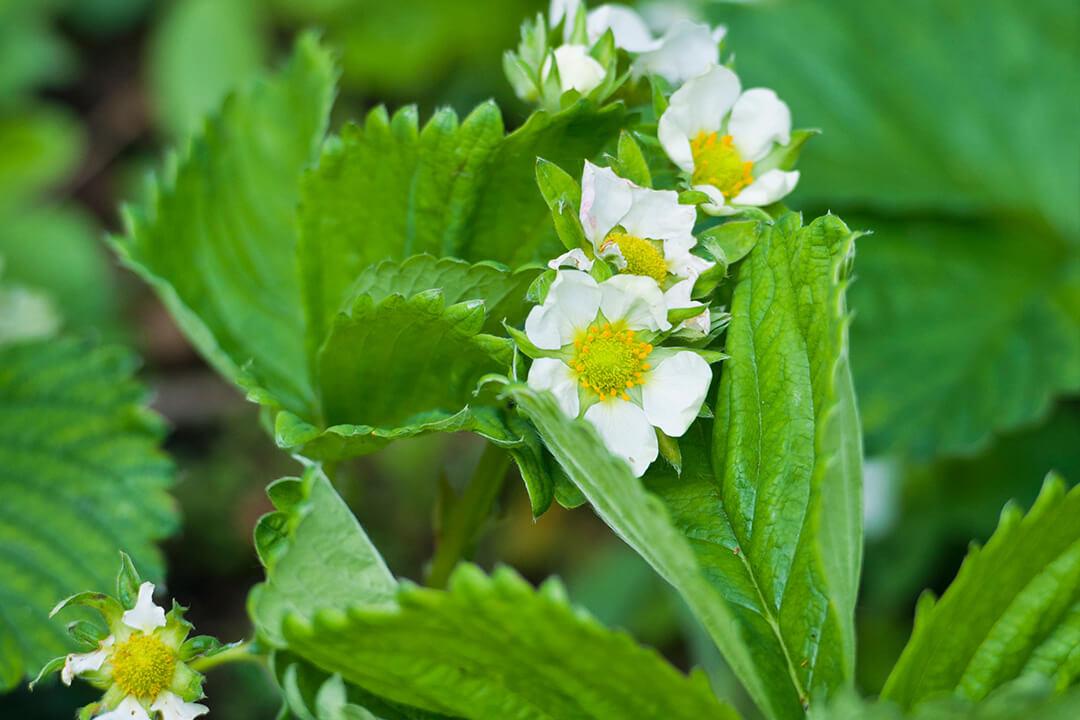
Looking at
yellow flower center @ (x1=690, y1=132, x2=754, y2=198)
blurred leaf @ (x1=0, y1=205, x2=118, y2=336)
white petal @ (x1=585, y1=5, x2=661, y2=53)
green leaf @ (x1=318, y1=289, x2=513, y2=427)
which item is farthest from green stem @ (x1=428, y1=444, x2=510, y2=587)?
blurred leaf @ (x1=0, y1=205, x2=118, y2=336)

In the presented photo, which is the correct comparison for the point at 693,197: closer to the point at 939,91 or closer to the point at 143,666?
the point at 143,666

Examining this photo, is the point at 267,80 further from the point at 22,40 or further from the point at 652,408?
the point at 22,40

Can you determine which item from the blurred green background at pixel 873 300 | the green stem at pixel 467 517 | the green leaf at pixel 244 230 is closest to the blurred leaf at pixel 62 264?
the blurred green background at pixel 873 300

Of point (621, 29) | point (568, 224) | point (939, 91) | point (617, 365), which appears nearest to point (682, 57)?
point (621, 29)

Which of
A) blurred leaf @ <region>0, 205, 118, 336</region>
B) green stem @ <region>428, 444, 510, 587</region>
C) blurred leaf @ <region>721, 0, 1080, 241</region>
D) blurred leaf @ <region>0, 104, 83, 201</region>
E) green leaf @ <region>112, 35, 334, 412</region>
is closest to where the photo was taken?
green stem @ <region>428, 444, 510, 587</region>

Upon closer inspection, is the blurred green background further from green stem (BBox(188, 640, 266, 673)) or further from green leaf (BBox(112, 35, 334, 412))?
green stem (BBox(188, 640, 266, 673))

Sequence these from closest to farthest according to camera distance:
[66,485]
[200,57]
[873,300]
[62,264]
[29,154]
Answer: [66,485] < [873,300] < [62,264] < [29,154] < [200,57]
